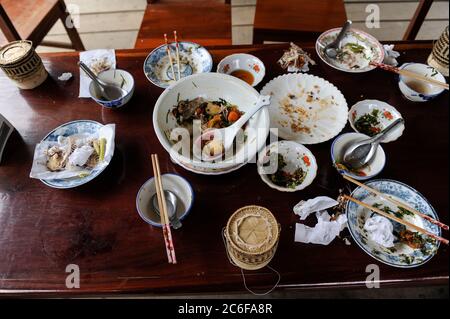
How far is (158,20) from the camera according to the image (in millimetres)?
2201

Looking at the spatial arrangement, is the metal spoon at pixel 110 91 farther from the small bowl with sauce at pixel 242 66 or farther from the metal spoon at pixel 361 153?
the metal spoon at pixel 361 153

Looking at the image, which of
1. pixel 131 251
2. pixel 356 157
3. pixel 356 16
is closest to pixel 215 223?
pixel 131 251

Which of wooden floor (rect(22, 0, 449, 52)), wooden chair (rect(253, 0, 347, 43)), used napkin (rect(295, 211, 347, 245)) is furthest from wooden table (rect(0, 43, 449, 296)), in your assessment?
wooden floor (rect(22, 0, 449, 52))

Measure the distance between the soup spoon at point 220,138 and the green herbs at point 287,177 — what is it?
200mm

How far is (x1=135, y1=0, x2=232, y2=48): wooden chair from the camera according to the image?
2107 millimetres

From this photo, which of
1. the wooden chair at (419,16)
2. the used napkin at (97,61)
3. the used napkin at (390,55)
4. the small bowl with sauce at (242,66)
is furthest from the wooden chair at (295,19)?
the used napkin at (97,61)

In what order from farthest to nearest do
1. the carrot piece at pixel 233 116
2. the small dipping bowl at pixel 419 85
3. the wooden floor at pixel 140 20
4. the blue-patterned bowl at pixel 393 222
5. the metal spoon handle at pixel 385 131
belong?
1. the wooden floor at pixel 140 20
2. the small dipping bowl at pixel 419 85
3. the carrot piece at pixel 233 116
4. the metal spoon handle at pixel 385 131
5. the blue-patterned bowl at pixel 393 222

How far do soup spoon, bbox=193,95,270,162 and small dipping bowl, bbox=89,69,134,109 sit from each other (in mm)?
377

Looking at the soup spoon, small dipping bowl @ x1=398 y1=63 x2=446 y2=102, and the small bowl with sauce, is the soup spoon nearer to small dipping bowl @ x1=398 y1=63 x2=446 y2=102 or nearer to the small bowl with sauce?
the small bowl with sauce

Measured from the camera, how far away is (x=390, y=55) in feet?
5.17

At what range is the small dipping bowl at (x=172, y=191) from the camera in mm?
1112

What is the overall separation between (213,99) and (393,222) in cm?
80

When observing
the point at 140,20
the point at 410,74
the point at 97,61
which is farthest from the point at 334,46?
the point at 140,20
